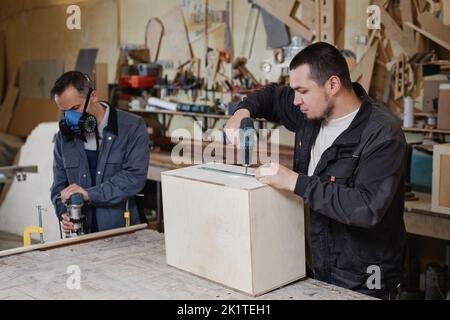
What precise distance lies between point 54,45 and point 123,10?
0.72m

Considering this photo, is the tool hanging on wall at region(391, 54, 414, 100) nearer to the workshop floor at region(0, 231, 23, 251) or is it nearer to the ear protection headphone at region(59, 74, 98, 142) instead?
the ear protection headphone at region(59, 74, 98, 142)

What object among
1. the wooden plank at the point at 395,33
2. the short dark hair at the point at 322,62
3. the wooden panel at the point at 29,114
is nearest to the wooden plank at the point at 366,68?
the wooden plank at the point at 395,33

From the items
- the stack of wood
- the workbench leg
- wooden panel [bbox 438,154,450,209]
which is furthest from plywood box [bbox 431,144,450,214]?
the workbench leg

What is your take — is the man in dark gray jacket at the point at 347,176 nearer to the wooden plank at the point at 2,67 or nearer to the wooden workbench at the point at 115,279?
the wooden workbench at the point at 115,279

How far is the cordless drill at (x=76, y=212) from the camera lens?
2.21 metres

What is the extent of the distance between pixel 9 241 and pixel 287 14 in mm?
2608

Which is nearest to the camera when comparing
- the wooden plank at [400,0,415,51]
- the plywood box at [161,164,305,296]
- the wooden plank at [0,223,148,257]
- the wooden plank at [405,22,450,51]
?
the plywood box at [161,164,305,296]

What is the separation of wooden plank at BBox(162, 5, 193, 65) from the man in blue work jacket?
2332 millimetres

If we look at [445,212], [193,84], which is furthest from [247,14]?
[445,212]

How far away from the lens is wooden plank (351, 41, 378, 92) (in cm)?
351

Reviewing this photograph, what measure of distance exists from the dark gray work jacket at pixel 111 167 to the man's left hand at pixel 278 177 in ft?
3.21

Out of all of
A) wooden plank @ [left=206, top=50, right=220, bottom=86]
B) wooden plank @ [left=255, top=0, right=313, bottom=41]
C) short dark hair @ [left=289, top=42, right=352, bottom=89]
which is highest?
wooden plank @ [left=255, top=0, right=313, bottom=41]

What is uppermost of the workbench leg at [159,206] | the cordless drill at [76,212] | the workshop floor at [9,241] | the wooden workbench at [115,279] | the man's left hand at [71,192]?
the man's left hand at [71,192]

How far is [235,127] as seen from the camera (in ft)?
6.28
